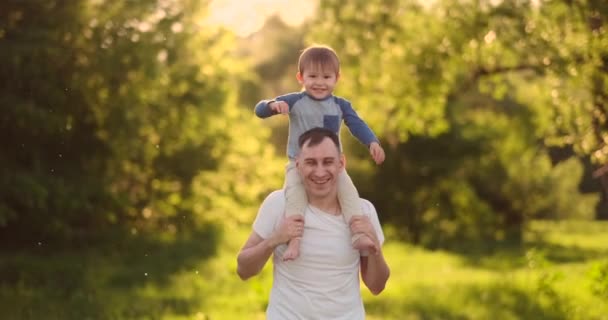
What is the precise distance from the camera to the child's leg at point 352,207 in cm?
477

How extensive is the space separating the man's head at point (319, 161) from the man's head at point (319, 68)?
0.46 meters

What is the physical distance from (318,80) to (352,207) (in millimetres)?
706

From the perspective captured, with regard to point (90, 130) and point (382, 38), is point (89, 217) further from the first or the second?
point (382, 38)

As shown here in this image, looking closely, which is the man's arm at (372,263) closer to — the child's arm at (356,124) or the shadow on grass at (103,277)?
the child's arm at (356,124)

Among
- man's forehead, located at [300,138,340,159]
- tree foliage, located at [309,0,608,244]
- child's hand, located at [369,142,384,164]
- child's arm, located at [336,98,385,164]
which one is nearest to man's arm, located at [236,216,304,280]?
man's forehead, located at [300,138,340,159]

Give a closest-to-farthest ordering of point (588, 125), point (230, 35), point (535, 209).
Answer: point (588, 125), point (230, 35), point (535, 209)

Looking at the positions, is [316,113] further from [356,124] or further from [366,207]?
[366,207]

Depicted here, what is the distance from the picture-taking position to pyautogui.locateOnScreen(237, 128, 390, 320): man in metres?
4.80

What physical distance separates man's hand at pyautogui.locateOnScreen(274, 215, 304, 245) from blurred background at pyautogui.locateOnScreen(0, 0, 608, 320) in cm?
836

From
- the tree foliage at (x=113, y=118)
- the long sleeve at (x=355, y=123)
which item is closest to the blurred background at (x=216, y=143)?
the tree foliage at (x=113, y=118)

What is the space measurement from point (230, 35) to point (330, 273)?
30.3 meters

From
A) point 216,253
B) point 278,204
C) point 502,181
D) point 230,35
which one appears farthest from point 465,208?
point 278,204

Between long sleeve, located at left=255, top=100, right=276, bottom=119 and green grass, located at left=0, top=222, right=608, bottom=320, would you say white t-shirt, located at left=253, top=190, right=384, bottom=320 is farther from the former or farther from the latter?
green grass, located at left=0, top=222, right=608, bottom=320

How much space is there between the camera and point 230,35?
34844 millimetres
